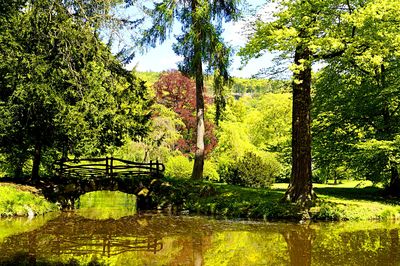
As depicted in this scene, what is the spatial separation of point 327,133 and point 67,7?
646 inches

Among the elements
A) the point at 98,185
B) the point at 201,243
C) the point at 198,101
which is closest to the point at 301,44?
the point at 201,243

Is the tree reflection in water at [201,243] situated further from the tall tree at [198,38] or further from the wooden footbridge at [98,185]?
the tall tree at [198,38]

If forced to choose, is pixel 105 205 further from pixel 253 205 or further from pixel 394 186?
pixel 394 186

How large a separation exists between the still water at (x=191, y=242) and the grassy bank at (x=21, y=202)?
0.96 meters

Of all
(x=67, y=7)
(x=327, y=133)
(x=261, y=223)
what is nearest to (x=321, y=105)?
(x=327, y=133)

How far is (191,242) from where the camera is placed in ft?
36.4

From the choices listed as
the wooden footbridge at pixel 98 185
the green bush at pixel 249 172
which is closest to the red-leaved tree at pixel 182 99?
the green bush at pixel 249 172

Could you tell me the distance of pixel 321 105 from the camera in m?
23.3

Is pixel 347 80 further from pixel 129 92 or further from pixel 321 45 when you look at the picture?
pixel 129 92

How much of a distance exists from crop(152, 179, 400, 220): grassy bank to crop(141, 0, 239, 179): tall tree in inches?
97.0

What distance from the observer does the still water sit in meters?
8.96

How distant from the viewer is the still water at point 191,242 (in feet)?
29.4

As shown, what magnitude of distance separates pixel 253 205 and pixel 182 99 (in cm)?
2261

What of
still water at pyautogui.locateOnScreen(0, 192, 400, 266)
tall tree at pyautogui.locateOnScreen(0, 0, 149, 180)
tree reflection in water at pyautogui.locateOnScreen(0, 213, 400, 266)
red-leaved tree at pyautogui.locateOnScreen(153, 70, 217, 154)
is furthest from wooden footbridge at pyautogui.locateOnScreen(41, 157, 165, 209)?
red-leaved tree at pyautogui.locateOnScreen(153, 70, 217, 154)
